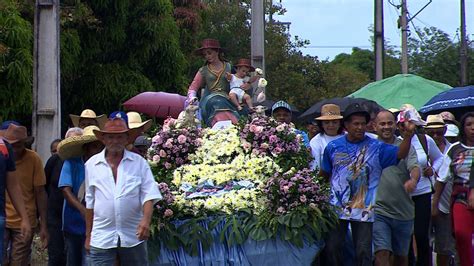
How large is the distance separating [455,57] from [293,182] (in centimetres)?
4154

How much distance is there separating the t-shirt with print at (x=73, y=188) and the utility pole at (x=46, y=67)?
3.16 metres

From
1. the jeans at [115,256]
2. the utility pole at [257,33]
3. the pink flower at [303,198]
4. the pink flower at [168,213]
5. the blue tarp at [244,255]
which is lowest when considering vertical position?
the blue tarp at [244,255]

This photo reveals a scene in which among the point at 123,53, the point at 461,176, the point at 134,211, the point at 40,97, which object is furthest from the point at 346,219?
the point at 123,53

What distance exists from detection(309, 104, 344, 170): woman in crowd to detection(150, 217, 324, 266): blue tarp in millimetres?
1911

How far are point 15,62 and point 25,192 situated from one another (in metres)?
7.23

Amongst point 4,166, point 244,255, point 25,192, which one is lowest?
point 244,255

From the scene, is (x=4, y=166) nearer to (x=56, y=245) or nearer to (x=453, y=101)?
(x=56, y=245)


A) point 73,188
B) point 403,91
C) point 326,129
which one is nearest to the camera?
point 73,188

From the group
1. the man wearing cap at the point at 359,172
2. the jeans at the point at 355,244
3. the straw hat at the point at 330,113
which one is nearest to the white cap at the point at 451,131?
the straw hat at the point at 330,113

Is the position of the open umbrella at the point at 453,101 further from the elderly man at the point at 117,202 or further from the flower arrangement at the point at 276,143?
the elderly man at the point at 117,202

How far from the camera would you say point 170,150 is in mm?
11242

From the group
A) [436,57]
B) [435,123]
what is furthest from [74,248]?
[436,57]

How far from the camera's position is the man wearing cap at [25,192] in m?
10.6

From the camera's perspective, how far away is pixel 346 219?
10.3 meters
